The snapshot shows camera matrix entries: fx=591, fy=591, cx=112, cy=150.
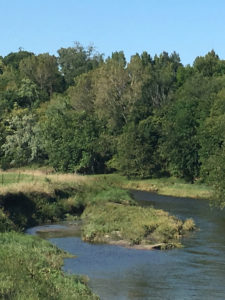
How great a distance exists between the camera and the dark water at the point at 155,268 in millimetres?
27391

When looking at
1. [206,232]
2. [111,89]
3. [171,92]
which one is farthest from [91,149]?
[206,232]

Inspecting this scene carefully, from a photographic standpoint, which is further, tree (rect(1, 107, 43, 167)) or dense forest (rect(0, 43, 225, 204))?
tree (rect(1, 107, 43, 167))

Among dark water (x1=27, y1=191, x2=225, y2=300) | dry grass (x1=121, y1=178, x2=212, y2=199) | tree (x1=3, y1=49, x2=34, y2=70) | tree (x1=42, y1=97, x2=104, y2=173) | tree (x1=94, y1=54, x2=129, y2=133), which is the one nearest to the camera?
dark water (x1=27, y1=191, x2=225, y2=300)

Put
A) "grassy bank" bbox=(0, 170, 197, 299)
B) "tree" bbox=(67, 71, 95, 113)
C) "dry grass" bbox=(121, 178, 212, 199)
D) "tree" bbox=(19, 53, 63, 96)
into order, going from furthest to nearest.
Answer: "tree" bbox=(19, 53, 63, 96)
"tree" bbox=(67, 71, 95, 113)
"dry grass" bbox=(121, 178, 212, 199)
"grassy bank" bbox=(0, 170, 197, 299)

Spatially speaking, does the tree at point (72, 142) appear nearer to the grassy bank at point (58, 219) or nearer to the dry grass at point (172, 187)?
the dry grass at point (172, 187)

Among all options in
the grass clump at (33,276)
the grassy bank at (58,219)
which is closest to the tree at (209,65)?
the grassy bank at (58,219)

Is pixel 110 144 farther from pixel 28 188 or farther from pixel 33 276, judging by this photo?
pixel 33 276

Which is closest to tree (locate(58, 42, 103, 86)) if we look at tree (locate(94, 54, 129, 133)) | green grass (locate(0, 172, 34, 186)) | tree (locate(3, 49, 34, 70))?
tree (locate(3, 49, 34, 70))

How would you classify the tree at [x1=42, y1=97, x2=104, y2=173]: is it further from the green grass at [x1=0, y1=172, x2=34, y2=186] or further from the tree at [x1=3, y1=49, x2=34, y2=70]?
the tree at [x1=3, y1=49, x2=34, y2=70]

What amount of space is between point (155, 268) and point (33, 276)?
1102 centimetres

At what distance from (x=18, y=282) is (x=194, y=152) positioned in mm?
67400

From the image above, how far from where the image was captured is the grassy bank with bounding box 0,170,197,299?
2209 centimetres

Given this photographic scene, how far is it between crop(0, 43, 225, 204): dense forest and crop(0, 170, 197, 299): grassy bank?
27.0 meters

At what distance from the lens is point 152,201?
218ft
